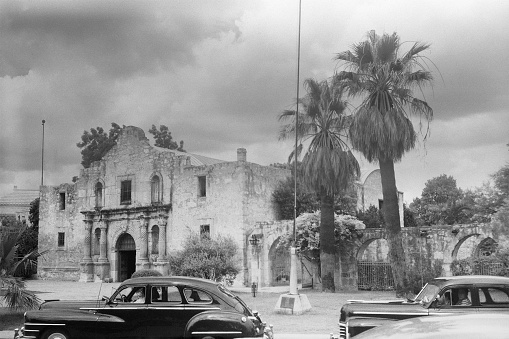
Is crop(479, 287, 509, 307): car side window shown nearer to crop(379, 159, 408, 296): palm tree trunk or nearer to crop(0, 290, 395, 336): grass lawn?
crop(0, 290, 395, 336): grass lawn

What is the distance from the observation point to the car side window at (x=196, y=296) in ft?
30.4

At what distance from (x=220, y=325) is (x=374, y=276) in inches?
777

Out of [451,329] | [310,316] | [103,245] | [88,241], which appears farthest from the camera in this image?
[88,241]

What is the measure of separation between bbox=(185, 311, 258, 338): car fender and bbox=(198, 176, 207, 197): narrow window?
2464 centimetres

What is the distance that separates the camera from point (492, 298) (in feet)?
30.3

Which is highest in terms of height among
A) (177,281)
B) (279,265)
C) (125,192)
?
(125,192)

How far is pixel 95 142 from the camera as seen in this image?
55062 mm

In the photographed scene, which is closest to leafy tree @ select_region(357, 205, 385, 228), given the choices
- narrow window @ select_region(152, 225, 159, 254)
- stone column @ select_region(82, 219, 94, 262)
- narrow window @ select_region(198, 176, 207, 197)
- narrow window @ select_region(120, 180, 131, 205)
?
narrow window @ select_region(198, 176, 207, 197)

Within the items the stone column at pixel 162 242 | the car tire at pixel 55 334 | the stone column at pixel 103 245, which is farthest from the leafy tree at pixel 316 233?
the car tire at pixel 55 334

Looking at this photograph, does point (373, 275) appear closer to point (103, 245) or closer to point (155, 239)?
point (155, 239)

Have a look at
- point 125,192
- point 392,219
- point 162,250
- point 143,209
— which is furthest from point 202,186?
point 392,219

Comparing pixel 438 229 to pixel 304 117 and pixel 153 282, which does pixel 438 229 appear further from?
pixel 153 282

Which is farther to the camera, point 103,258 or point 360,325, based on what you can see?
point 103,258

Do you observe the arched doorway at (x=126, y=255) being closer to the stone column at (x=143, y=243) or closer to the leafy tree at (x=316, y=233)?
the stone column at (x=143, y=243)
